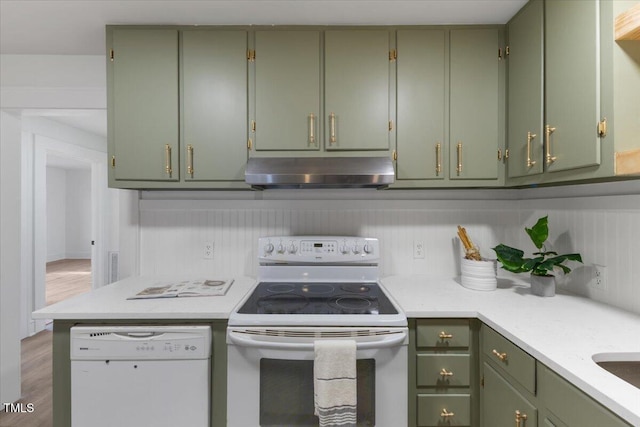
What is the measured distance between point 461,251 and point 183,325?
1.66 meters

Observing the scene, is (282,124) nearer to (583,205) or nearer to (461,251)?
(461,251)

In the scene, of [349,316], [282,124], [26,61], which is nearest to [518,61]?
[282,124]

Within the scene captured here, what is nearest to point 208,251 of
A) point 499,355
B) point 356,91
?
point 356,91

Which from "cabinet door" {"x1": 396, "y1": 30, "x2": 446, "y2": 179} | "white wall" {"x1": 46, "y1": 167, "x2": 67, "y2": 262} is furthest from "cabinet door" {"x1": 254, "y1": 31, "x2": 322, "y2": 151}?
"white wall" {"x1": 46, "y1": 167, "x2": 67, "y2": 262}

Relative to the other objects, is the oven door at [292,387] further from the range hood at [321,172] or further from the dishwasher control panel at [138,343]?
the range hood at [321,172]

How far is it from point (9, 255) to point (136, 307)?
1579 mm

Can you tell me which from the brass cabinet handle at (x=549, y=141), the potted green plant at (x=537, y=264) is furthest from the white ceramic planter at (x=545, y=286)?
Result: the brass cabinet handle at (x=549, y=141)

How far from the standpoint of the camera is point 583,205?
5.43 feet

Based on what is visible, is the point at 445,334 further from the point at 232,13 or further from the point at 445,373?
the point at 232,13

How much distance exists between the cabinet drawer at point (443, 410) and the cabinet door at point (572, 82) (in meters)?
1.08

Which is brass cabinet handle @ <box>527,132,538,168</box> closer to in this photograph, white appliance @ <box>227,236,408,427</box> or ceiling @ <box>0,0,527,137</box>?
ceiling @ <box>0,0,527,137</box>

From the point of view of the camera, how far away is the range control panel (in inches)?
76.7

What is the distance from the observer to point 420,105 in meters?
1.81

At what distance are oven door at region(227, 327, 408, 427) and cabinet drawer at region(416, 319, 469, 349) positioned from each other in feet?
0.32
